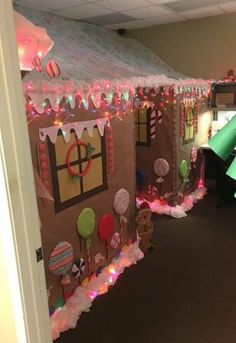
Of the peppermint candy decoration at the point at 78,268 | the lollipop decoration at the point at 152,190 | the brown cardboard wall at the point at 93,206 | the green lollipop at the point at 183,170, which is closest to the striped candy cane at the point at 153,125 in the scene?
the green lollipop at the point at 183,170

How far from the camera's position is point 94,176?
2.66 metres

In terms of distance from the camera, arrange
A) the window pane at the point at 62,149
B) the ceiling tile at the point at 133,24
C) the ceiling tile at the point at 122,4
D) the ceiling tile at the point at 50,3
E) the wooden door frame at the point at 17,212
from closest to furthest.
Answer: the wooden door frame at the point at 17,212 → the window pane at the point at 62,149 → the ceiling tile at the point at 50,3 → the ceiling tile at the point at 122,4 → the ceiling tile at the point at 133,24

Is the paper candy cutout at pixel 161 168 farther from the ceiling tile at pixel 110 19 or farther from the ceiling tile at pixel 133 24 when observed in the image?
the ceiling tile at pixel 133 24

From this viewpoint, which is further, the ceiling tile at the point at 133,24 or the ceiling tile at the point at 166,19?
the ceiling tile at the point at 133,24

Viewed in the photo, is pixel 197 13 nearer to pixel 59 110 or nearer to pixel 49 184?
pixel 59 110

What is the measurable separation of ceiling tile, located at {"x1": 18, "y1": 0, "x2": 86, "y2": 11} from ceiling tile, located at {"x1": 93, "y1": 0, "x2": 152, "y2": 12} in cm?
26

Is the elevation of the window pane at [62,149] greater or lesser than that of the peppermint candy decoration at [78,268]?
greater

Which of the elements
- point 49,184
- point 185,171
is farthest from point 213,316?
point 185,171

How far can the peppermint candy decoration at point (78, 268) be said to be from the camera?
2506 mm

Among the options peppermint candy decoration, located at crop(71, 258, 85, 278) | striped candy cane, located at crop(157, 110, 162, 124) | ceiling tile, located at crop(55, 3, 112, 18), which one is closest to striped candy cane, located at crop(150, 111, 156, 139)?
striped candy cane, located at crop(157, 110, 162, 124)

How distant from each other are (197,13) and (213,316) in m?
3.91

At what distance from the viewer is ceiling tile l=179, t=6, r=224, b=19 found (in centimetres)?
421

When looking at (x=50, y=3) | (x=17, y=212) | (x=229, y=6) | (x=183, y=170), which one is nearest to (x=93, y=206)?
(x=17, y=212)

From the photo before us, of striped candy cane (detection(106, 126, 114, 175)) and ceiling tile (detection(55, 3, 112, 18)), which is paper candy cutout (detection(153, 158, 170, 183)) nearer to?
striped candy cane (detection(106, 126, 114, 175))
